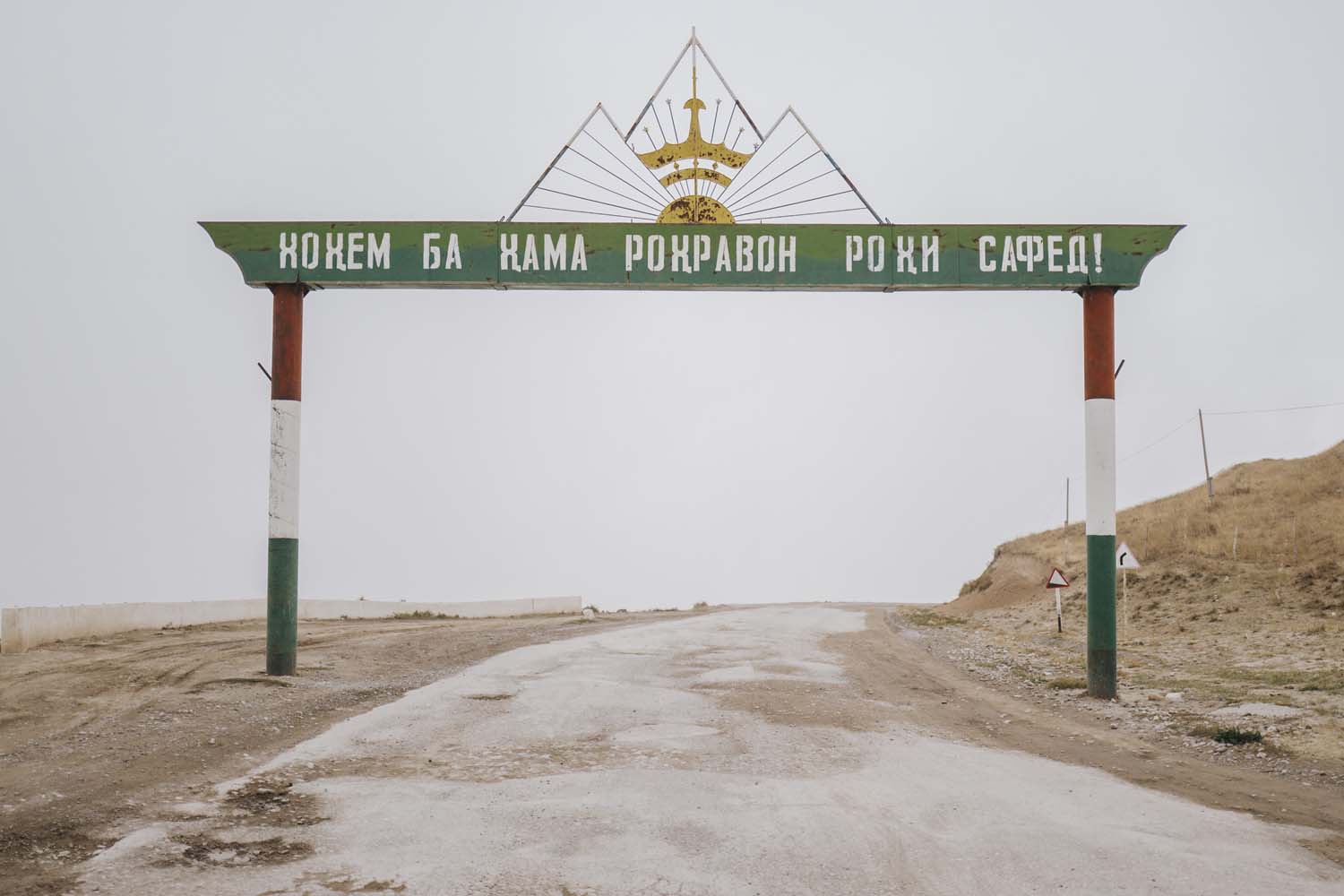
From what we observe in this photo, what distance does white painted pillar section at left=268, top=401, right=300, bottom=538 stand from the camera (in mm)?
13992

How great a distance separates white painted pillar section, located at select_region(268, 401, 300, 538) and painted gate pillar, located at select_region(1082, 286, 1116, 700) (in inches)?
419

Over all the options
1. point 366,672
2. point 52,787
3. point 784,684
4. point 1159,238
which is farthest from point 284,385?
point 1159,238

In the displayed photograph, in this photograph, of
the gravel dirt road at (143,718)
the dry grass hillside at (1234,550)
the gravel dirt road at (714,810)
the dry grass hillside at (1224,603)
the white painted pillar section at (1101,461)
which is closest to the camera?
the gravel dirt road at (714,810)

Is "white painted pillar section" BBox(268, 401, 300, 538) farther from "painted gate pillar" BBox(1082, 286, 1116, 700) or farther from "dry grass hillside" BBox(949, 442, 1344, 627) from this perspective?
"dry grass hillside" BBox(949, 442, 1344, 627)

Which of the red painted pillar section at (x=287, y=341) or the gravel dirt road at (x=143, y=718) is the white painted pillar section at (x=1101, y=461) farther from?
the red painted pillar section at (x=287, y=341)

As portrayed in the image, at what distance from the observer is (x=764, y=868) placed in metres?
6.29

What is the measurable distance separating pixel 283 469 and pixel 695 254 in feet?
20.4

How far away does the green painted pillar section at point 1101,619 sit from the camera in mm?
13914

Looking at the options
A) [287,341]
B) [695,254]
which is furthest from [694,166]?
[287,341]

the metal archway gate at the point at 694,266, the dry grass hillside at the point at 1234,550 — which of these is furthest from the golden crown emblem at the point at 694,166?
the dry grass hillside at the point at 1234,550

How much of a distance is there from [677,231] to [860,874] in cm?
961

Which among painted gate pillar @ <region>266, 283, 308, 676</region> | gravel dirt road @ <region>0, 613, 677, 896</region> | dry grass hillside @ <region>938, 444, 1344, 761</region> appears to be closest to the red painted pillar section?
painted gate pillar @ <region>266, 283, 308, 676</region>

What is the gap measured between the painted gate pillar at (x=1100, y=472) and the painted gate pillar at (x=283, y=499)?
34.9 ft

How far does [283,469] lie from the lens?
13992mm
